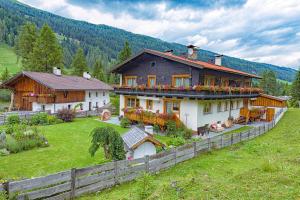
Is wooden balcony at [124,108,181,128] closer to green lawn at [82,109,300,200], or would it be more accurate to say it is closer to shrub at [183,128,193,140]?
shrub at [183,128,193,140]

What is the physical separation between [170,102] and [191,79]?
3.02 metres

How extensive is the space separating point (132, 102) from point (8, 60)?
95.8 meters

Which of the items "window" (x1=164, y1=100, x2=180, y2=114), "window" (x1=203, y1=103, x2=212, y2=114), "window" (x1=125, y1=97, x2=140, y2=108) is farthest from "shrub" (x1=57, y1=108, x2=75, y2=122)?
"window" (x1=203, y1=103, x2=212, y2=114)

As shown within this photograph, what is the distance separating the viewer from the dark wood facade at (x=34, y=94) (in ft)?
96.9

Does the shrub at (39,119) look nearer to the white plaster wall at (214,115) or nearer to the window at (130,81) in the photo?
the window at (130,81)

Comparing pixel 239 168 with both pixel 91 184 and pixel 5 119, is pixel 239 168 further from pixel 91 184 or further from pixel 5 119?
pixel 5 119

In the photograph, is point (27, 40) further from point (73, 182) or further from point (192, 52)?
point (73, 182)

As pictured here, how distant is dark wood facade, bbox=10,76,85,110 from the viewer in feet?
96.9

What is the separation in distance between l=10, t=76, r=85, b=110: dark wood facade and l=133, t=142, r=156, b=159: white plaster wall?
21.4 meters

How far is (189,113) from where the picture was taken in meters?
20.7

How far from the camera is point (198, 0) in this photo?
25.6 metres

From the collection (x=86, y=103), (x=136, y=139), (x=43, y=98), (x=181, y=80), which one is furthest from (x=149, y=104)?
(x=86, y=103)

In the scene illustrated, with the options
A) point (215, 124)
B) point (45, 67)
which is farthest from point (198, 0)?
point (45, 67)

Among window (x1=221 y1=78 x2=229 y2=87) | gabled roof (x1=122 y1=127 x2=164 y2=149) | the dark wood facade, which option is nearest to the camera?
gabled roof (x1=122 y1=127 x2=164 y2=149)
